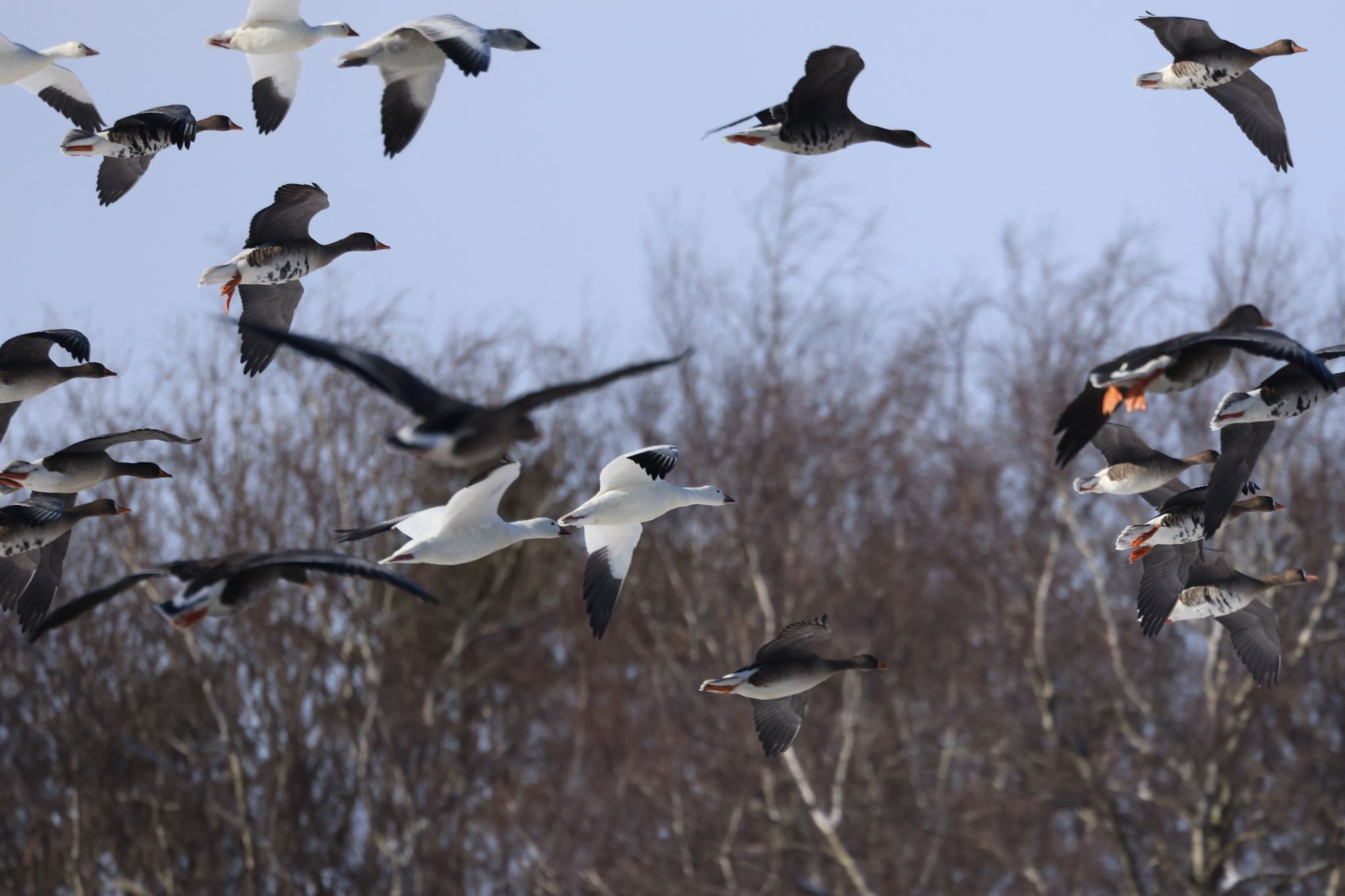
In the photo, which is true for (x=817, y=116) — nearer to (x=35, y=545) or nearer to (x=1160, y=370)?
(x=1160, y=370)

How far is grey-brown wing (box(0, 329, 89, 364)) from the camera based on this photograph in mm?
8016

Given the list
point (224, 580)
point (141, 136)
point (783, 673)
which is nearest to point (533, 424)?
point (224, 580)

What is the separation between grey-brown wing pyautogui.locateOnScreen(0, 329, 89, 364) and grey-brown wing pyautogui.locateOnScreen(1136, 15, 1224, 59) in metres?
5.04

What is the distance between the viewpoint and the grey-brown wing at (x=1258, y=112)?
9.66m

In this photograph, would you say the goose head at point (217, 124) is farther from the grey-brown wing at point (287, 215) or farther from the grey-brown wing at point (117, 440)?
the grey-brown wing at point (117, 440)

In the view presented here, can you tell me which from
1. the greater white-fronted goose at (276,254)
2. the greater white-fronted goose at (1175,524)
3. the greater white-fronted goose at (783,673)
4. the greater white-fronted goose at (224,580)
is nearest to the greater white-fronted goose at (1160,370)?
the greater white-fronted goose at (1175,524)

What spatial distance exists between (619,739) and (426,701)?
4.10 metres

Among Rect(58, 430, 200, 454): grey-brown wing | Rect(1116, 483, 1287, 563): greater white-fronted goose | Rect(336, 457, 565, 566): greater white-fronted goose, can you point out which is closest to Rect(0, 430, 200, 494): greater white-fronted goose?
Answer: Rect(58, 430, 200, 454): grey-brown wing

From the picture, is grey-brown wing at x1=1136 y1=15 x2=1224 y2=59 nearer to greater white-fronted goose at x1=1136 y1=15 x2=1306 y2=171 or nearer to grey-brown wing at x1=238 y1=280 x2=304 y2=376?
greater white-fronted goose at x1=1136 y1=15 x2=1306 y2=171

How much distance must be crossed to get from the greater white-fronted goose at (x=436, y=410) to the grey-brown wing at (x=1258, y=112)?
5195mm

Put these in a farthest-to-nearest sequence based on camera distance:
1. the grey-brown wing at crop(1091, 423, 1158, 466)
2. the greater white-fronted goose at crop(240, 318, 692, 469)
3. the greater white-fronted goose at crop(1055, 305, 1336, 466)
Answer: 1. the grey-brown wing at crop(1091, 423, 1158, 466)
2. the greater white-fronted goose at crop(1055, 305, 1336, 466)
3. the greater white-fronted goose at crop(240, 318, 692, 469)

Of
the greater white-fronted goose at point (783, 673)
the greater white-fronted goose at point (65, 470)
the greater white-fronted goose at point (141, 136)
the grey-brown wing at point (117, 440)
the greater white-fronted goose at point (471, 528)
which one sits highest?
the greater white-fronted goose at point (141, 136)

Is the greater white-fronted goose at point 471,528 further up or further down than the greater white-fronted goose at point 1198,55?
further down

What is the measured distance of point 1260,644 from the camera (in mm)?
8781
